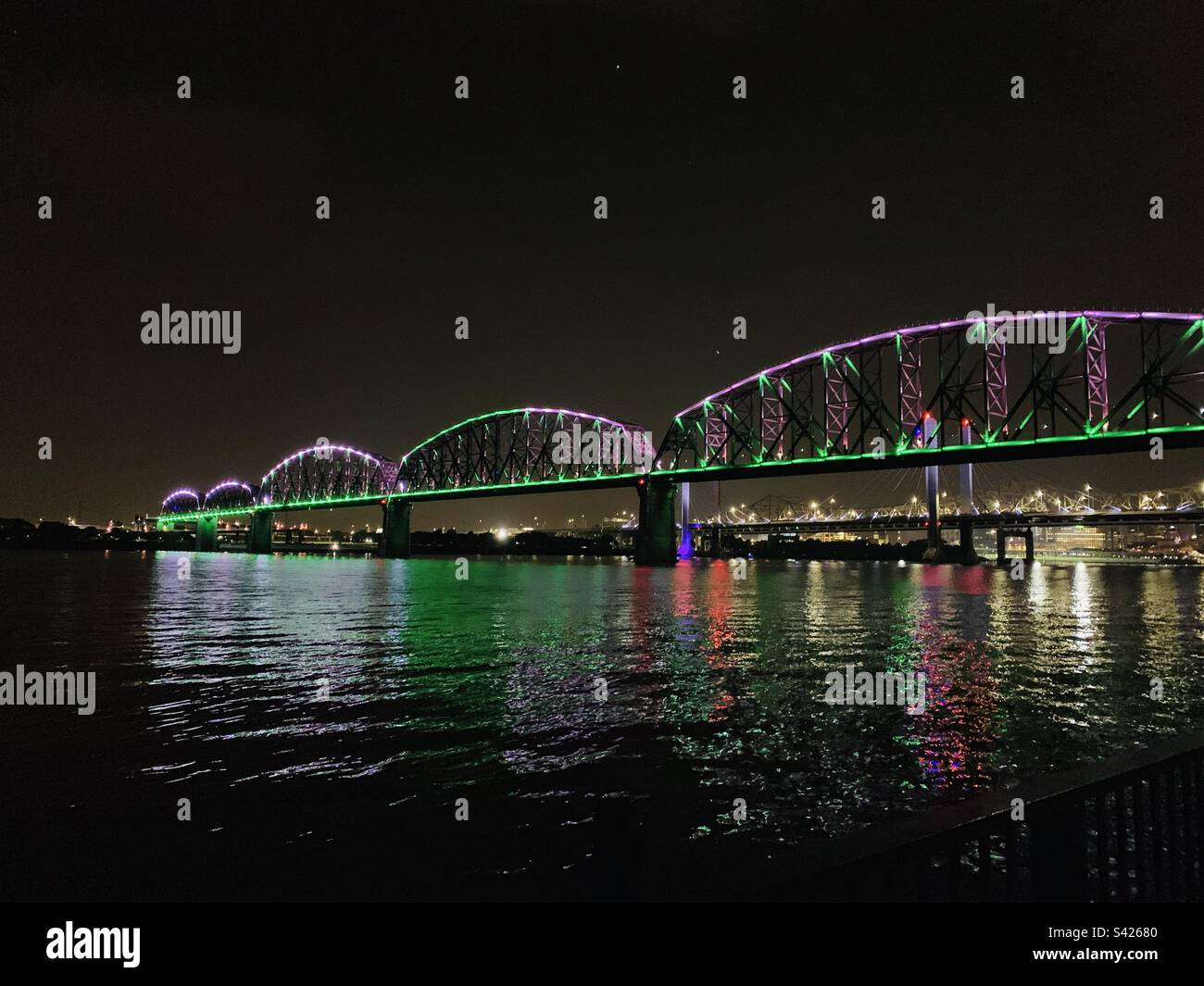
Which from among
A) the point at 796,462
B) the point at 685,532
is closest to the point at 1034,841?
the point at 796,462

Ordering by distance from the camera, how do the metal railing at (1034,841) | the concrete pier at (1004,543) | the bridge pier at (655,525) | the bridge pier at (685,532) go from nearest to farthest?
the metal railing at (1034,841)
the bridge pier at (655,525)
the bridge pier at (685,532)
the concrete pier at (1004,543)

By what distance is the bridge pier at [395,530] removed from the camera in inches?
6718

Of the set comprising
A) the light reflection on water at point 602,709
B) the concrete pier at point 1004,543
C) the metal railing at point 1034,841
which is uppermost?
the metal railing at point 1034,841

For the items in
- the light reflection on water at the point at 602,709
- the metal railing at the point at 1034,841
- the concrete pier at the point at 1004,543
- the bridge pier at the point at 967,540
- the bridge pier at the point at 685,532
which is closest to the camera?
the metal railing at the point at 1034,841

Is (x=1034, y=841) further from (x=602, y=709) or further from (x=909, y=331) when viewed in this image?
(x=909, y=331)

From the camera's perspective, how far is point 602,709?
16.1 meters

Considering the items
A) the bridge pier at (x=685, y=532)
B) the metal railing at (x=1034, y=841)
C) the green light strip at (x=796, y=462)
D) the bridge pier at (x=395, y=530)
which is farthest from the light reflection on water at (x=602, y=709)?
the bridge pier at (x=395, y=530)

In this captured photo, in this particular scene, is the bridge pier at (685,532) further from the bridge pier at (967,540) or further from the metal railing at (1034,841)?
the metal railing at (1034,841)

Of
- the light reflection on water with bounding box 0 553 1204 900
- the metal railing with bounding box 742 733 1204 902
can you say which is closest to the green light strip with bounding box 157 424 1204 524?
the light reflection on water with bounding box 0 553 1204 900

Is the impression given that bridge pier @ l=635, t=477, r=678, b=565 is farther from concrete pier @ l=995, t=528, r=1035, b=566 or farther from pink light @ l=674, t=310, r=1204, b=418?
concrete pier @ l=995, t=528, r=1035, b=566

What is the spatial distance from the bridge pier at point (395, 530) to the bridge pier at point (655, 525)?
68.3m

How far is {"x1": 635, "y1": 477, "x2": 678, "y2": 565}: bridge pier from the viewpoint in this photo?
4545 inches
